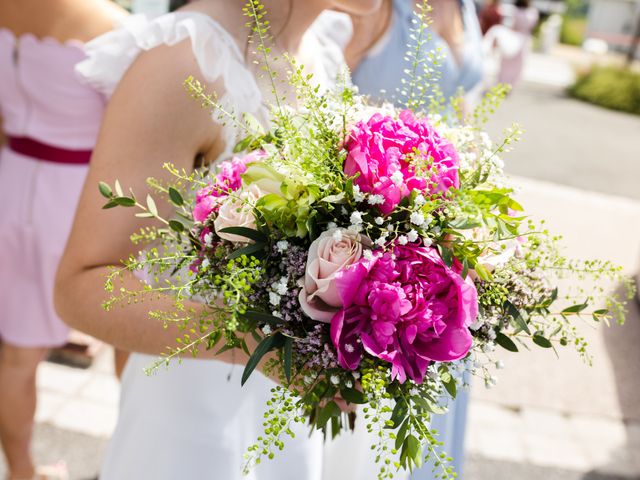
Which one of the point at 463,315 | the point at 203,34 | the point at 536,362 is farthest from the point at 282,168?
the point at 536,362

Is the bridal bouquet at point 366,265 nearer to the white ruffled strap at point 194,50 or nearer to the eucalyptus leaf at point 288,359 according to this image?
the eucalyptus leaf at point 288,359

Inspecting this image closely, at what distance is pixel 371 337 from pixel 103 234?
65cm

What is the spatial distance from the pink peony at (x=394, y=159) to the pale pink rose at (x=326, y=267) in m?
0.09

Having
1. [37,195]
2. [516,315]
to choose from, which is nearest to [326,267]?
[516,315]

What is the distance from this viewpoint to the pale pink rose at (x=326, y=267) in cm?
111

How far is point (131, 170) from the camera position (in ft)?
4.66

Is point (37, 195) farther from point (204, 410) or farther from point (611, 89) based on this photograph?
point (611, 89)

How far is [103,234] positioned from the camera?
4.73 ft

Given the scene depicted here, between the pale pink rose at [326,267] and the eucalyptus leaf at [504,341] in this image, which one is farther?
the eucalyptus leaf at [504,341]

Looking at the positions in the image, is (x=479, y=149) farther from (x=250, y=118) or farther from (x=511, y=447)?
(x=511, y=447)

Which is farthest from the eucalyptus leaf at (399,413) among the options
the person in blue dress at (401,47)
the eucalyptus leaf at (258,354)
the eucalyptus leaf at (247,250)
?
the person in blue dress at (401,47)

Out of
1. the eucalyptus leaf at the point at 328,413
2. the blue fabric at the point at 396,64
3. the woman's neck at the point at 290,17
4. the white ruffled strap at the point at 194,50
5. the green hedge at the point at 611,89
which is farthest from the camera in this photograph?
the green hedge at the point at 611,89

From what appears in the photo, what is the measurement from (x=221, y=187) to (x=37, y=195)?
1.73 m

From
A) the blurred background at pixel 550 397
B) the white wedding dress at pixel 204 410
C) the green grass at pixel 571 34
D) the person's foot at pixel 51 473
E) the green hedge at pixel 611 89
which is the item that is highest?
the white wedding dress at pixel 204 410
